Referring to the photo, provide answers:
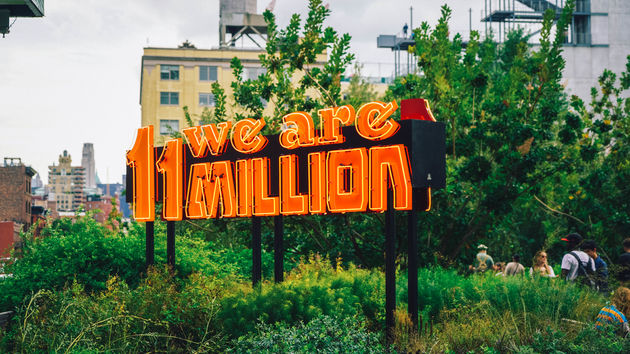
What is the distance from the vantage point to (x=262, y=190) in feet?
44.1

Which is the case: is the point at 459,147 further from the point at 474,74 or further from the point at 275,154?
the point at 275,154

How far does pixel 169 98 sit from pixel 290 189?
6246 centimetres

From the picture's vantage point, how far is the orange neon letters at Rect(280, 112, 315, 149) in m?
12.5

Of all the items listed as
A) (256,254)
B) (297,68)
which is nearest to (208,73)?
(297,68)

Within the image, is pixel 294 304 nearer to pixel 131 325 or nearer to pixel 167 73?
pixel 131 325

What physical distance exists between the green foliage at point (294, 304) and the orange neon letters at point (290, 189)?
6.70 feet

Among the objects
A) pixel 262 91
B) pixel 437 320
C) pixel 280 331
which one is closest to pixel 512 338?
pixel 437 320

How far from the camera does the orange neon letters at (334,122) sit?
11.9 metres

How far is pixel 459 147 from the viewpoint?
16484mm

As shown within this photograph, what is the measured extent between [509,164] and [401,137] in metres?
5.65

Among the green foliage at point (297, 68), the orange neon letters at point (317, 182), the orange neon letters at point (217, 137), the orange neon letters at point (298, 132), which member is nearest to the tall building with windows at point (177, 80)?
the green foliage at point (297, 68)

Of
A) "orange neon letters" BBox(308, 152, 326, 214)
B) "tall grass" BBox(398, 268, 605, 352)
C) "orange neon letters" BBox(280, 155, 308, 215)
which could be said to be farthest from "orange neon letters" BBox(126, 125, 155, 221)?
"tall grass" BBox(398, 268, 605, 352)

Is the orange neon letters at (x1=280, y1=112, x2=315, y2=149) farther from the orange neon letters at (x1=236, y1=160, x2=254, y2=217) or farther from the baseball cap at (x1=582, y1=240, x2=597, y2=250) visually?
the baseball cap at (x1=582, y1=240, x2=597, y2=250)

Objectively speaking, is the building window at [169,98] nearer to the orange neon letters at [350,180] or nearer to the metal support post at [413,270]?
the orange neon letters at [350,180]
